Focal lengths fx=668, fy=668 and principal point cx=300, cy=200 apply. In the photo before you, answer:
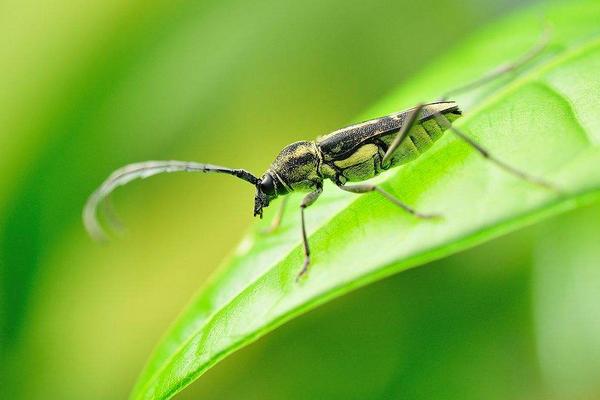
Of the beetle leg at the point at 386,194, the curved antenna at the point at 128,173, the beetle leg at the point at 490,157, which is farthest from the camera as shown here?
the curved antenna at the point at 128,173

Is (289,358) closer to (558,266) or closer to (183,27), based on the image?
(558,266)

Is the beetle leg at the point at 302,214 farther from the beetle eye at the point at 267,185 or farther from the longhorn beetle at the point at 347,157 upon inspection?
the beetle eye at the point at 267,185

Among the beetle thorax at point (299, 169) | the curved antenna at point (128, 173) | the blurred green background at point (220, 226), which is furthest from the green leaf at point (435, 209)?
the blurred green background at point (220, 226)

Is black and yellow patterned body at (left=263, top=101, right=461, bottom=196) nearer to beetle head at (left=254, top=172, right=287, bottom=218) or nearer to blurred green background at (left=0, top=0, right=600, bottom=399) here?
beetle head at (left=254, top=172, right=287, bottom=218)

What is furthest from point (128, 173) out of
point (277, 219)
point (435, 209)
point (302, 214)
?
point (435, 209)

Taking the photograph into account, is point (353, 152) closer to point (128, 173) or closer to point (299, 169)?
point (299, 169)

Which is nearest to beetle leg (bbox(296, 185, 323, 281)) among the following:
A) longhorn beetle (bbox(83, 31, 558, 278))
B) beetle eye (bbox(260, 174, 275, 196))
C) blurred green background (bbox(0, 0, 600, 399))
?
longhorn beetle (bbox(83, 31, 558, 278))

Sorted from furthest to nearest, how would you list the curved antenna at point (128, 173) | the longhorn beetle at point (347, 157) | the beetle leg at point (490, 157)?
the curved antenna at point (128, 173) → the longhorn beetle at point (347, 157) → the beetle leg at point (490, 157)
